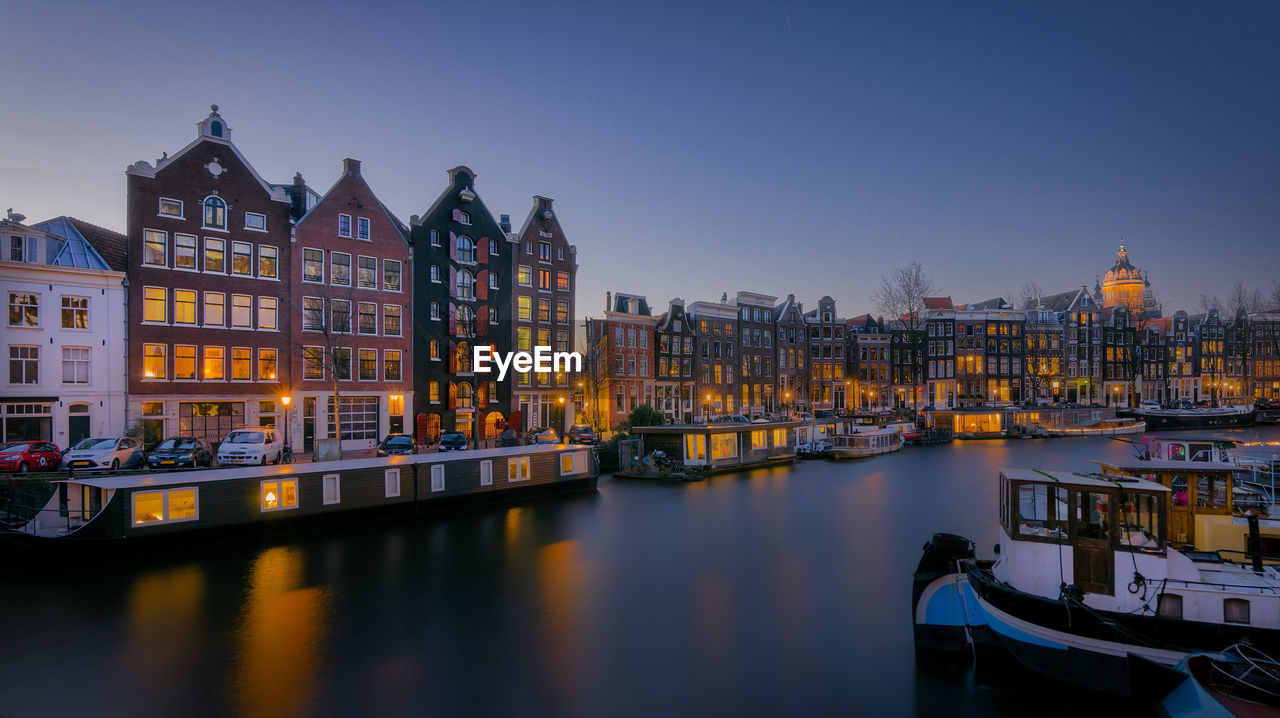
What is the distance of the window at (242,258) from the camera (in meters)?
38.2

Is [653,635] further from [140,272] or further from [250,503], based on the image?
[140,272]

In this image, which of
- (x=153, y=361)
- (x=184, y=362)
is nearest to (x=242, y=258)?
(x=184, y=362)

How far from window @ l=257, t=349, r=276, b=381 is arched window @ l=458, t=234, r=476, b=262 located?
14.9m

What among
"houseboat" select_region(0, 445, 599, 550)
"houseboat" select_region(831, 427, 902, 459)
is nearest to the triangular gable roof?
"houseboat" select_region(0, 445, 599, 550)

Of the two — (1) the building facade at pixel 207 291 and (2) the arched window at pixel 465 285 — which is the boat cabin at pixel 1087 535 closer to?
(1) the building facade at pixel 207 291

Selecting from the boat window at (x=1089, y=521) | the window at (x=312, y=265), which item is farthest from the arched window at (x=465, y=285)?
the boat window at (x=1089, y=521)

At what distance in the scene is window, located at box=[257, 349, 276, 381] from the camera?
38656mm

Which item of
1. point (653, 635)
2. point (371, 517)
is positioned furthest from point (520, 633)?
point (371, 517)

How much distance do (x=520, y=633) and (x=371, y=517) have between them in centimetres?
1328

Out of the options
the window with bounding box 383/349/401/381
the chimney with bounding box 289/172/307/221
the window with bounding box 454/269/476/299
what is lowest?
the window with bounding box 383/349/401/381

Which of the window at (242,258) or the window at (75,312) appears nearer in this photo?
the window at (75,312)

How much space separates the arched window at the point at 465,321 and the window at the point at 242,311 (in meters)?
13.3

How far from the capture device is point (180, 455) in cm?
2925

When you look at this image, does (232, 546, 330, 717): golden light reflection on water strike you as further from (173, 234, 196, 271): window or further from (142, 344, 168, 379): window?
(173, 234, 196, 271): window
